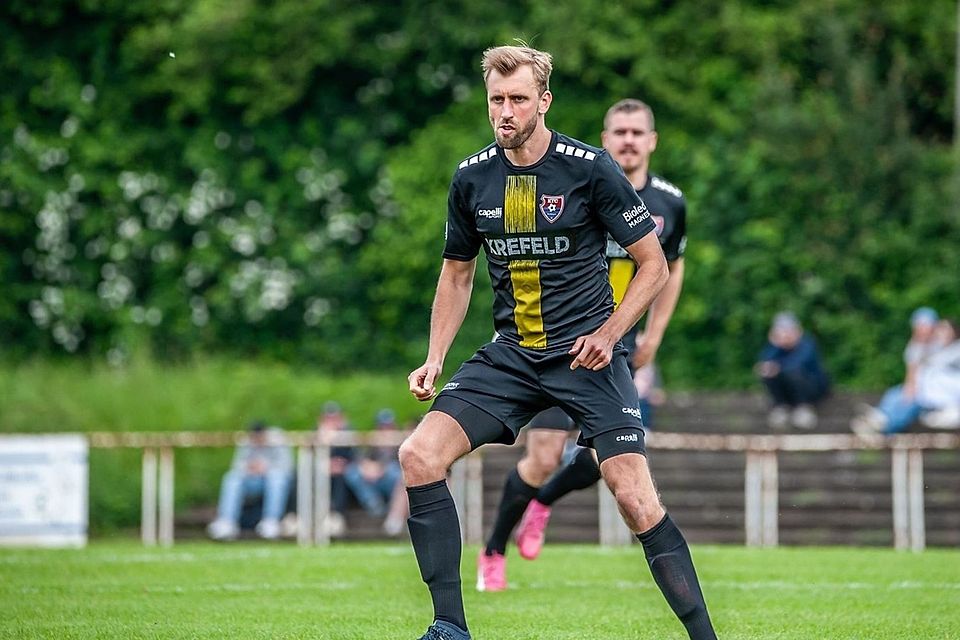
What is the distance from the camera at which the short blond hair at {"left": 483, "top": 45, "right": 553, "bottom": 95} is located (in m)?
6.90

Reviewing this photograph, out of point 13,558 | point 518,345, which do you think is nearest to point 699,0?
point 13,558

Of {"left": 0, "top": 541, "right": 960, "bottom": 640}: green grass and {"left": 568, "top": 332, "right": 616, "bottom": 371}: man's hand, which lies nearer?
{"left": 568, "top": 332, "right": 616, "bottom": 371}: man's hand

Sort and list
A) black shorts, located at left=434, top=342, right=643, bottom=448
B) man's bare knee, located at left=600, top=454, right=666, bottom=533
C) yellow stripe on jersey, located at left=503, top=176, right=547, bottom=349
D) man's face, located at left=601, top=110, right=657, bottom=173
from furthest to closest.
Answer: man's face, located at left=601, top=110, right=657, bottom=173 → yellow stripe on jersey, located at left=503, top=176, right=547, bottom=349 → black shorts, located at left=434, top=342, right=643, bottom=448 → man's bare knee, located at left=600, top=454, right=666, bottom=533

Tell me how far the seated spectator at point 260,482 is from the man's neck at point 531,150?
1344 cm

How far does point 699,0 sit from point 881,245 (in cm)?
549

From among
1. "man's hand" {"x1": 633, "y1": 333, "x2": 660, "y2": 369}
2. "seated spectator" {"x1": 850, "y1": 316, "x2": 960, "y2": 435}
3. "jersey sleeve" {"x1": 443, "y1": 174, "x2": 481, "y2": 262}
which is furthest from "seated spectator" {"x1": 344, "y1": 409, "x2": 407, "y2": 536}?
"jersey sleeve" {"x1": 443, "y1": 174, "x2": 481, "y2": 262}

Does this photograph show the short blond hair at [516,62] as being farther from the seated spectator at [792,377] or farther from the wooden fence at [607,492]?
the seated spectator at [792,377]

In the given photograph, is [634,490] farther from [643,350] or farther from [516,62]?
[643,350]

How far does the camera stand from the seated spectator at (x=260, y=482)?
20.4 metres

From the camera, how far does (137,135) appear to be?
3189 cm

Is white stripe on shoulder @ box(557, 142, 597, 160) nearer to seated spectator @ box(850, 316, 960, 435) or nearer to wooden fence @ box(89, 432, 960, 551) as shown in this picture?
wooden fence @ box(89, 432, 960, 551)

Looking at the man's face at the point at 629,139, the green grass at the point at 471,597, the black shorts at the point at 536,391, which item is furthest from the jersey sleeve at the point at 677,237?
the black shorts at the point at 536,391

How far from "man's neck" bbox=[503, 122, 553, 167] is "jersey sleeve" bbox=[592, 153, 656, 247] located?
0.26 metres

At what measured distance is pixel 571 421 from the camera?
10.0 m
